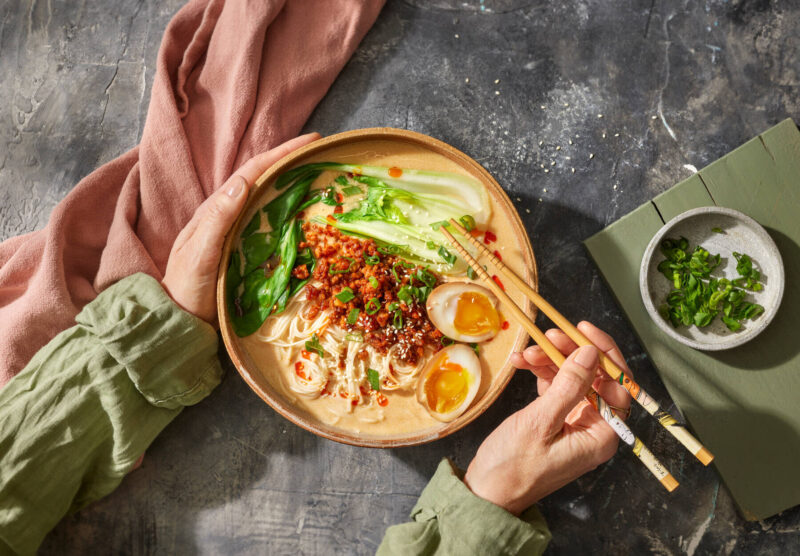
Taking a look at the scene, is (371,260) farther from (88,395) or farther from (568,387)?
(88,395)

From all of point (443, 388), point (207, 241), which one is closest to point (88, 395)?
A: point (207, 241)

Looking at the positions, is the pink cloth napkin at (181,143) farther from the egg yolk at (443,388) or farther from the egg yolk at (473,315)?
the egg yolk at (443,388)

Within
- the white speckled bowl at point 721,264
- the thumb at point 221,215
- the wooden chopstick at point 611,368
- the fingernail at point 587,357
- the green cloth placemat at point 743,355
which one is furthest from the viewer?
the green cloth placemat at point 743,355

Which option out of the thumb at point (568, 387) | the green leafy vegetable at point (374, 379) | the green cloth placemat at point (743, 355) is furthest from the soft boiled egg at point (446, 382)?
the green cloth placemat at point (743, 355)

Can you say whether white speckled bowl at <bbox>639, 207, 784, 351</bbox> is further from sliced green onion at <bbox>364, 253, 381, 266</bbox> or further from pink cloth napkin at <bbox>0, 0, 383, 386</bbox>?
pink cloth napkin at <bbox>0, 0, 383, 386</bbox>

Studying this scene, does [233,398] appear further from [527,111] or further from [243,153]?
[527,111]

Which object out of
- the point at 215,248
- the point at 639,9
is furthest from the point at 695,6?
the point at 215,248

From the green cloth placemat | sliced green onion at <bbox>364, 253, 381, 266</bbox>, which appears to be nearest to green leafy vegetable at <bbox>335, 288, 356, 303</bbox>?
sliced green onion at <bbox>364, 253, 381, 266</bbox>
